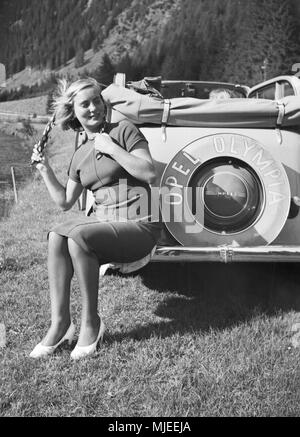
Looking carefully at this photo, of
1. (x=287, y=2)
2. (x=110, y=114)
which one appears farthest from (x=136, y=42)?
(x=110, y=114)

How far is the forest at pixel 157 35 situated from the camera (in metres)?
69.4

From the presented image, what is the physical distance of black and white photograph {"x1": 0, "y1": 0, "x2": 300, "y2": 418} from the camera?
8.71ft

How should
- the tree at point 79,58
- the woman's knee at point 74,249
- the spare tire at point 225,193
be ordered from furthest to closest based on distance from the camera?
the tree at point 79,58
the spare tire at point 225,193
the woman's knee at point 74,249

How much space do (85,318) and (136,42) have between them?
129 m

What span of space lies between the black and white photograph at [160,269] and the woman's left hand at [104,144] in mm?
16

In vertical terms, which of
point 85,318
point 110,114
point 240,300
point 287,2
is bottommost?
point 240,300

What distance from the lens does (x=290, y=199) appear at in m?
3.75

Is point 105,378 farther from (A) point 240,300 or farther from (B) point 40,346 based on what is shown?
(A) point 240,300

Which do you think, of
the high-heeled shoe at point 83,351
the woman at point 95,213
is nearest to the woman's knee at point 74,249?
the woman at point 95,213

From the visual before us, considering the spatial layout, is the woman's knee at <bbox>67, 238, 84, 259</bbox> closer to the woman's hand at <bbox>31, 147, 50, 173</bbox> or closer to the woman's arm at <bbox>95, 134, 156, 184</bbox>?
the woman's arm at <bbox>95, 134, 156, 184</bbox>

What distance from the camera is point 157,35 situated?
391 feet

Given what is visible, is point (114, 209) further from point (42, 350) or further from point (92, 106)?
point (42, 350)

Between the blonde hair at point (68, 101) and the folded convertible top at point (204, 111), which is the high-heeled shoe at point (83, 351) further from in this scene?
the folded convertible top at point (204, 111)

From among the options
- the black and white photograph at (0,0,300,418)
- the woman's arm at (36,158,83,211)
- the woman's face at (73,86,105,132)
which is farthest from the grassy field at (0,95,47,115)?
the woman's face at (73,86,105,132)
